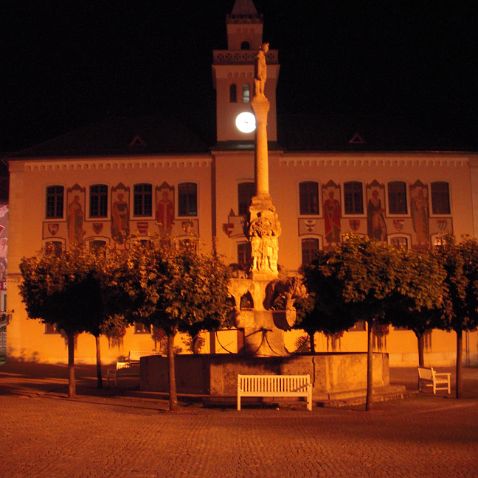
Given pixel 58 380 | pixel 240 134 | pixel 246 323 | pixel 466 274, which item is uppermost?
pixel 240 134

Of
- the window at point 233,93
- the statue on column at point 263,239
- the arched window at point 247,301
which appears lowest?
the arched window at point 247,301

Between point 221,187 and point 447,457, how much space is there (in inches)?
1256

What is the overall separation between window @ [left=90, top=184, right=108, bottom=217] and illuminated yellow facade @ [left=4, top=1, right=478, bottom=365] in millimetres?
67

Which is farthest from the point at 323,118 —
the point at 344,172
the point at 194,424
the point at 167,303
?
the point at 194,424

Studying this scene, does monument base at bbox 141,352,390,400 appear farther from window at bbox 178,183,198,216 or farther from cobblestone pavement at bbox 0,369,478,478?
window at bbox 178,183,198,216

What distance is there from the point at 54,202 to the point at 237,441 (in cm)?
3268

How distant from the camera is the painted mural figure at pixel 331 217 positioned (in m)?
41.9

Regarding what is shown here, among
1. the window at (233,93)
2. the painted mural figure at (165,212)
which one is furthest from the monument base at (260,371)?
the window at (233,93)

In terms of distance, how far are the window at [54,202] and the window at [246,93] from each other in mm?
12119

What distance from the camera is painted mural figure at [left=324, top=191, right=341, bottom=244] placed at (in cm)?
4191

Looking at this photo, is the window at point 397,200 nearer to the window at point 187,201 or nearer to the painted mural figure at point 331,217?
the painted mural figure at point 331,217

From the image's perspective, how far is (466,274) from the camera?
20.9m

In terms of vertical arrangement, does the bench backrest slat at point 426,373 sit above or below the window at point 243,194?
below

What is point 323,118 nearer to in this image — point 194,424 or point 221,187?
point 221,187
